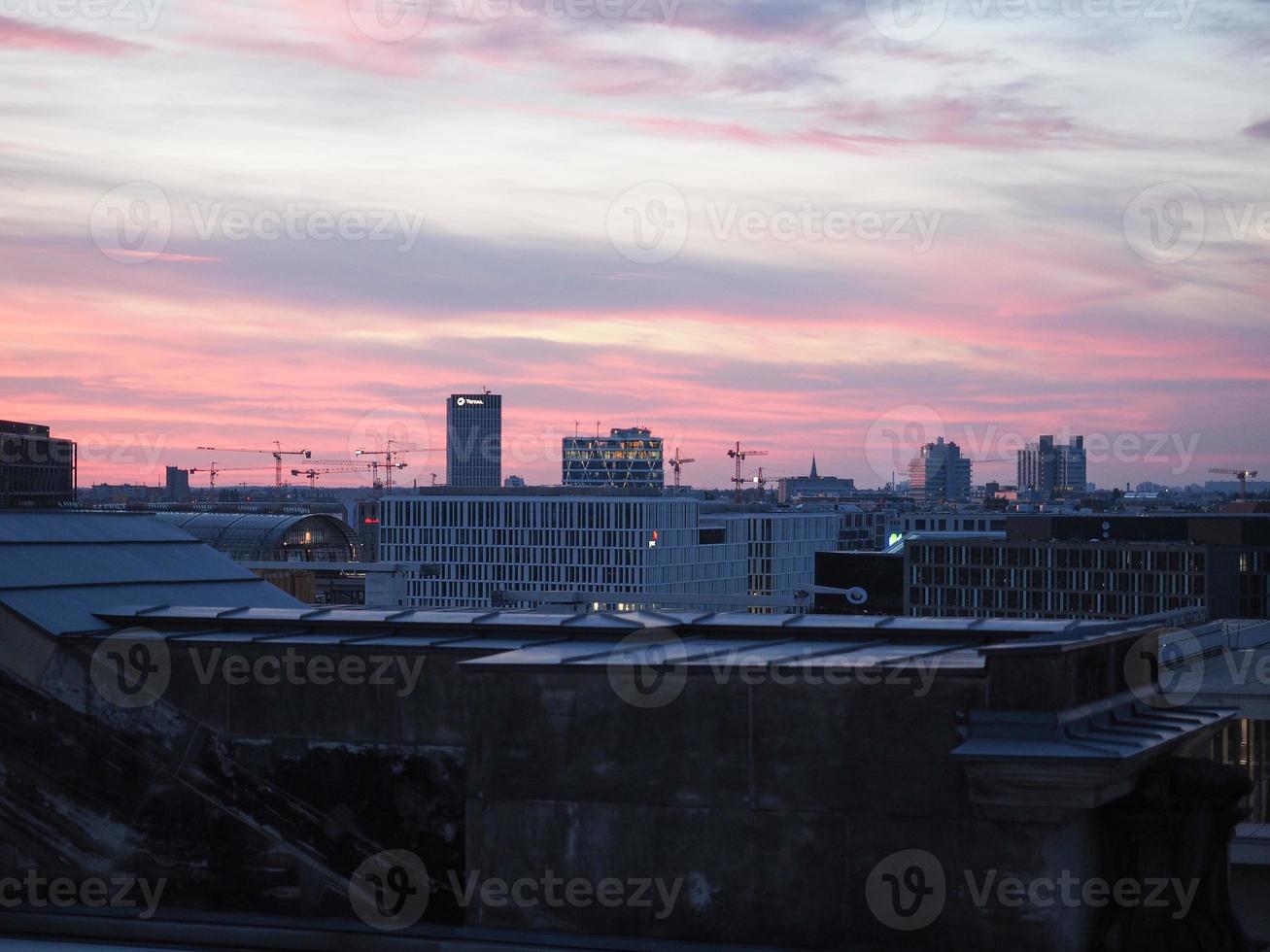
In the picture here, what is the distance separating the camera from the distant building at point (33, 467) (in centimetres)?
2141

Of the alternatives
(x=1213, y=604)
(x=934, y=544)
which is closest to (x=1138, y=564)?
(x=1213, y=604)

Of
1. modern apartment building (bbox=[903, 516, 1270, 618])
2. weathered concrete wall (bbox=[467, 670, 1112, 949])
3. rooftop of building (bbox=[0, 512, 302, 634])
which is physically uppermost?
rooftop of building (bbox=[0, 512, 302, 634])

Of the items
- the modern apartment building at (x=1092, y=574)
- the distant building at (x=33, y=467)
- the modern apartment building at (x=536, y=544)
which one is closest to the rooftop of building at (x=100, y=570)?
the distant building at (x=33, y=467)

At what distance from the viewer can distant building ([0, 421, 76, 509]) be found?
2141 cm

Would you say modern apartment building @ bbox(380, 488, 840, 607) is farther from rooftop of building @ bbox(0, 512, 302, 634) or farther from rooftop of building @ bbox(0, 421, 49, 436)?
rooftop of building @ bbox(0, 512, 302, 634)

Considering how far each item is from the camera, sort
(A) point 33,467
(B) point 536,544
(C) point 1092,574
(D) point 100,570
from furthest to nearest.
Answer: (B) point 536,544
(C) point 1092,574
(A) point 33,467
(D) point 100,570

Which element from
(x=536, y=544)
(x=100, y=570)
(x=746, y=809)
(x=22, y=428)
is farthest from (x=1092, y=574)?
(x=746, y=809)

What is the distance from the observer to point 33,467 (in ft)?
72.1

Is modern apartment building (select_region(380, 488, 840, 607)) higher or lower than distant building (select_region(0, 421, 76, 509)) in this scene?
lower

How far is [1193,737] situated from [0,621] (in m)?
11.4

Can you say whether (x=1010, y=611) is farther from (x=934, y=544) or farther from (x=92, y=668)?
(x=92, y=668)

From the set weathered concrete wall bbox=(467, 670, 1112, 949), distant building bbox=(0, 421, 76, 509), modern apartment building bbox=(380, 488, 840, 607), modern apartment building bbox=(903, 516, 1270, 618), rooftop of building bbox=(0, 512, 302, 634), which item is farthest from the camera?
modern apartment building bbox=(380, 488, 840, 607)

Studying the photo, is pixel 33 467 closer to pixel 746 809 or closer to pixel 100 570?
pixel 100 570

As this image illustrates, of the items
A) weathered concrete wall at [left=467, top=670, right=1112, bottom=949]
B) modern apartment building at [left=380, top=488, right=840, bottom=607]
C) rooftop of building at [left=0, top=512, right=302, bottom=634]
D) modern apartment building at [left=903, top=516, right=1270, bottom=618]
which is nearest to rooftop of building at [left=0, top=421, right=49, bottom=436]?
rooftop of building at [left=0, top=512, right=302, bottom=634]
